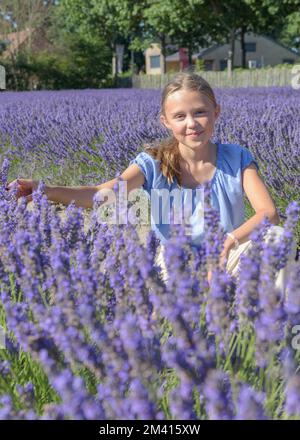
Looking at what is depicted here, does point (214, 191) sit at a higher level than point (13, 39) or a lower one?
lower

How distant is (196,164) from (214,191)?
148 mm

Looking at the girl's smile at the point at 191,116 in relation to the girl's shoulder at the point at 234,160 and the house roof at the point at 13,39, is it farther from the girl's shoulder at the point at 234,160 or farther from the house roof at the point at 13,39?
the house roof at the point at 13,39

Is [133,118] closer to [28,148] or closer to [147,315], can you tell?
[28,148]

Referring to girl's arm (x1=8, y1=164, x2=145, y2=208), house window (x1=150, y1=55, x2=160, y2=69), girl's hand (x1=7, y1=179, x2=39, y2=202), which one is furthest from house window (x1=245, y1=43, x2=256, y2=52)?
girl's hand (x1=7, y1=179, x2=39, y2=202)

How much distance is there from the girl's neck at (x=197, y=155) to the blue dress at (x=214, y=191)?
0.14 ft

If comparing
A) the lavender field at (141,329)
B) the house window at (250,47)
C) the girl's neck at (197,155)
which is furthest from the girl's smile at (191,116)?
the house window at (250,47)

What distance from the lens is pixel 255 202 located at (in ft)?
7.69

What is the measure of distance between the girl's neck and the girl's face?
0.11m

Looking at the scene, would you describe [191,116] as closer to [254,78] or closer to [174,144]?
[174,144]

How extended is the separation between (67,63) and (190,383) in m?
39.6

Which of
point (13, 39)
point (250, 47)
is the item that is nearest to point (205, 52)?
point (250, 47)

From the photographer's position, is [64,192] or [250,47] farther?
[250,47]

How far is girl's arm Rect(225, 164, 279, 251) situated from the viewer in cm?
201
